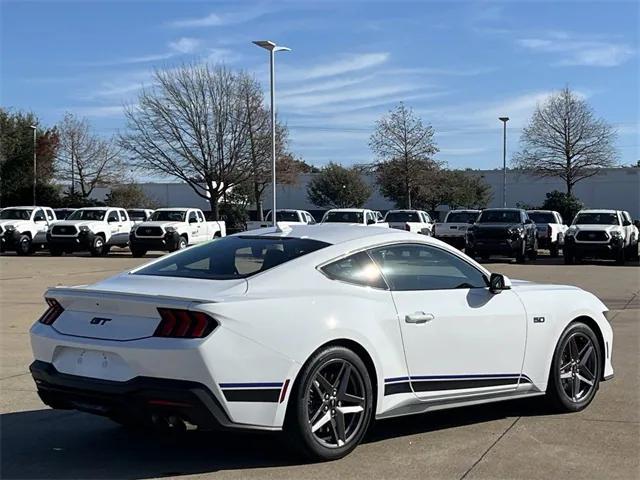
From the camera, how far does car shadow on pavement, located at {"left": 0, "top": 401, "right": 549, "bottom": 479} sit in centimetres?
507

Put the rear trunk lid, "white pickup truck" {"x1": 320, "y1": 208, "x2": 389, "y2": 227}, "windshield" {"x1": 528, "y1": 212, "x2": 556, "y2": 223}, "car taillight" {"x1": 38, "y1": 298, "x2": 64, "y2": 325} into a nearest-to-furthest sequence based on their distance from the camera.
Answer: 1. the rear trunk lid
2. "car taillight" {"x1": 38, "y1": 298, "x2": 64, "y2": 325}
3. "white pickup truck" {"x1": 320, "y1": 208, "x2": 389, "y2": 227}
4. "windshield" {"x1": 528, "y1": 212, "x2": 556, "y2": 223}

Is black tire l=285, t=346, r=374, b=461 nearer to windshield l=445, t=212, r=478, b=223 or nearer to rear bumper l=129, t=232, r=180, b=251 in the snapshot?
rear bumper l=129, t=232, r=180, b=251

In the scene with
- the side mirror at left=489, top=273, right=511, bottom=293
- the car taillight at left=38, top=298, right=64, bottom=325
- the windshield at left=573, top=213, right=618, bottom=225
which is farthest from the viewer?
the windshield at left=573, top=213, right=618, bottom=225

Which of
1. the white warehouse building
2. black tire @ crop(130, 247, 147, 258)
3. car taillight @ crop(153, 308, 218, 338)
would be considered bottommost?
black tire @ crop(130, 247, 147, 258)

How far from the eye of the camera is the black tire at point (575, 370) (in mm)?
6422

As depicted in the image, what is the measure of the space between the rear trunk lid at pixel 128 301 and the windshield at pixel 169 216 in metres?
26.5

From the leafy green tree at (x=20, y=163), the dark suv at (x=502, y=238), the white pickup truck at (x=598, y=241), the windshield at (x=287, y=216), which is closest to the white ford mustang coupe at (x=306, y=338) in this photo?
the dark suv at (x=502, y=238)

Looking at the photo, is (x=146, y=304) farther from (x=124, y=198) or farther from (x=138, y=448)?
(x=124, y=198)

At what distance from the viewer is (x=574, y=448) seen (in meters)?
5.51

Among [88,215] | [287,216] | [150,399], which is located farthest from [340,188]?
[150,399]

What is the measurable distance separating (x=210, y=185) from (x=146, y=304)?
41.6 m

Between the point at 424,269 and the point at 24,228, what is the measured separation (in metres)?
28.8

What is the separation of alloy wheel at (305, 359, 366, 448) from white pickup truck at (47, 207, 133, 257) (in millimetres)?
27036

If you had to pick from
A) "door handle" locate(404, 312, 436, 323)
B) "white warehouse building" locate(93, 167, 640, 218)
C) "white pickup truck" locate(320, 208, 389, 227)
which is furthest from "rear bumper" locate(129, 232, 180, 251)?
"white warehouse building" locate(93, 167, 640, 218)
